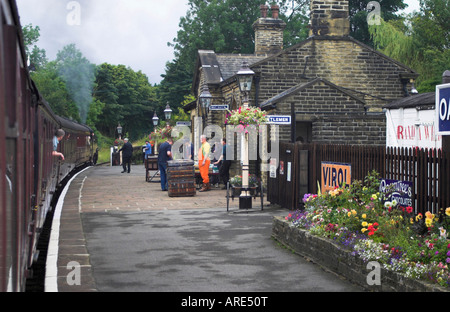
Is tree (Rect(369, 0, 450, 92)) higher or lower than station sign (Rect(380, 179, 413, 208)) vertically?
higher

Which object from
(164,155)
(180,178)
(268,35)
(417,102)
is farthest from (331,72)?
(180,178)

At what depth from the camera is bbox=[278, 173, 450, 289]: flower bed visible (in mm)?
6950

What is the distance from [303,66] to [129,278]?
18.0 metres

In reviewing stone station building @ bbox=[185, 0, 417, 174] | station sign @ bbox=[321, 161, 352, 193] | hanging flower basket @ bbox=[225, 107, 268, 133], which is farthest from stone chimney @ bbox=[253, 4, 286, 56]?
station sign @ bbox=[321, 161, 352, 193]

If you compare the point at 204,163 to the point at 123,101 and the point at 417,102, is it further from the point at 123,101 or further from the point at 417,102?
the point at 123,101

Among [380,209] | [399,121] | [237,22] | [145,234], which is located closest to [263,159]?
[399,121]

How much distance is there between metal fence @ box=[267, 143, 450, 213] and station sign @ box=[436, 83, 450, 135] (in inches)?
63.7

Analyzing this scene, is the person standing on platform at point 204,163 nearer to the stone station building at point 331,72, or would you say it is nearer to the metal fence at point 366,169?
the stone station building at point 331,72

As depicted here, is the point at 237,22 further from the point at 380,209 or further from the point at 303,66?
the point at 380,209

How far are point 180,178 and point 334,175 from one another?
7.23 metres

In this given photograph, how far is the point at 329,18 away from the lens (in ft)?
80.7

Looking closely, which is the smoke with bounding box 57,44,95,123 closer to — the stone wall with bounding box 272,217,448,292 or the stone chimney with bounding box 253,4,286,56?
the stone chimney with bounding box 253,4,286,56

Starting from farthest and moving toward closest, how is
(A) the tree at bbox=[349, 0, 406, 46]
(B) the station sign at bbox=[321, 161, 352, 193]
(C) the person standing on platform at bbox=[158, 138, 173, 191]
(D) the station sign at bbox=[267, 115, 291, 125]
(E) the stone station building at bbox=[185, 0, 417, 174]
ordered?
(A) the tree at bbox=[349, 0, 406, 46], (E) the stone station building at bbox=[185, 0, 417, 174], (C) the person standing on platform at bbox=[158, 138, 173, 191], (D) the station sign at bbox=[267, 115, 291, 125], (B) the station sign at bbox=[321, 161, 352, 193]
